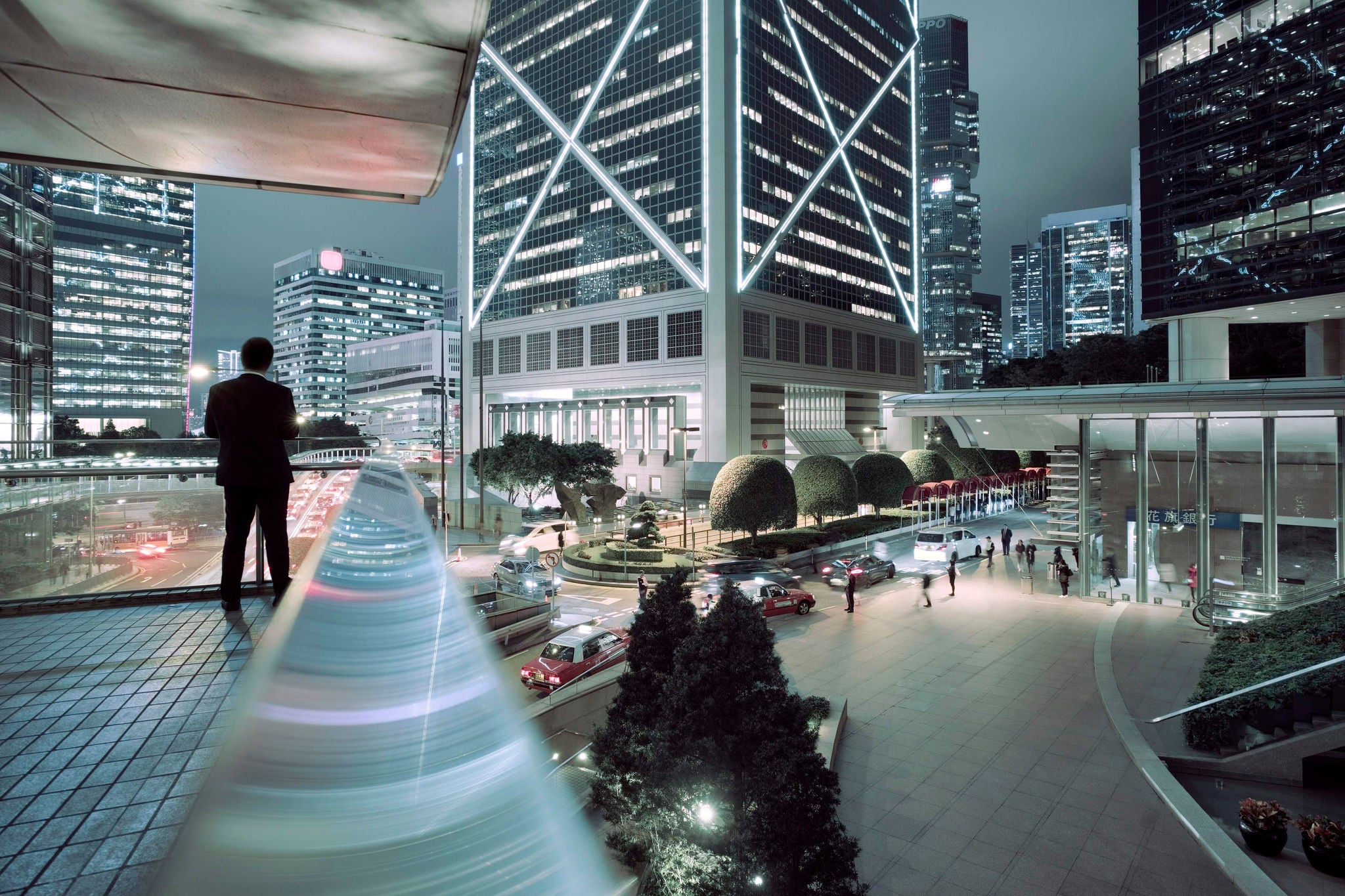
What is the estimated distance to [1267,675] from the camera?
1006 cm

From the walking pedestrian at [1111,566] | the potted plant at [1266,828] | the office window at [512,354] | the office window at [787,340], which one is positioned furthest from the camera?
the office window at [512,354]

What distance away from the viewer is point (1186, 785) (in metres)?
9.69

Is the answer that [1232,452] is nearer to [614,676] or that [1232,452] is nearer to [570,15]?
[614,676]

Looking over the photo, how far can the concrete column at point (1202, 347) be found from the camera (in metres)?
32.3

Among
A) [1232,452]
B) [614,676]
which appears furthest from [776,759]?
[1232,452]

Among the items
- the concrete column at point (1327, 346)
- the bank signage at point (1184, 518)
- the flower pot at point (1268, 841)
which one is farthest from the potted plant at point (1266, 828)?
the concrete column at point (1327, 346)

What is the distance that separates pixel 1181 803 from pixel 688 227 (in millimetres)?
50308

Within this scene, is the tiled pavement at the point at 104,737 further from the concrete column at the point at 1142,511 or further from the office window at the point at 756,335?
the office window at the point at 756,335

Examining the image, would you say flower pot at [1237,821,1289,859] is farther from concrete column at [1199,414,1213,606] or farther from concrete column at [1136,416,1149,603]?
concrete column at [1136,416,1149,603]

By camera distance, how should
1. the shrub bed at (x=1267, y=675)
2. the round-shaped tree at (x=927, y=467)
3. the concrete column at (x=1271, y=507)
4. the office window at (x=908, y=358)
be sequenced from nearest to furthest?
the shrub bed at (x=1267, y=675) → the concrete column at (x=1271, y=507) → the round-shaped tree at (x=927, y=467) → the office window at (x=908, y=358)

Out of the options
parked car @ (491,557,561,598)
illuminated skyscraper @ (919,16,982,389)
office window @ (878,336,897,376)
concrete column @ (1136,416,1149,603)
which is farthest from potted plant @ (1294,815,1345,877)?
illuminated skyscraper @ (919,16,982,389)

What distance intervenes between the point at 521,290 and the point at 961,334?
13968 cm

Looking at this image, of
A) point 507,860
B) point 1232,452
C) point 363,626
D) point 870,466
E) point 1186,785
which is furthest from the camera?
point 870,466

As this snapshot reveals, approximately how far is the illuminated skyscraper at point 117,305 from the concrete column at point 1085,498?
89.1 m
